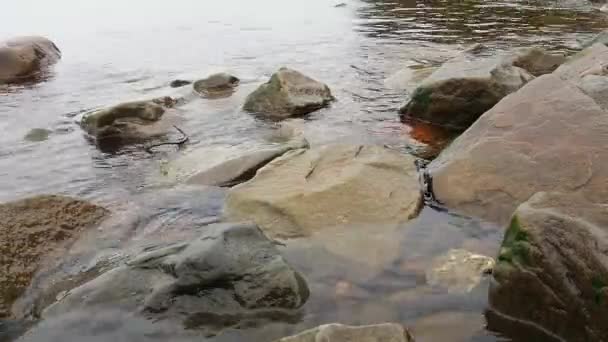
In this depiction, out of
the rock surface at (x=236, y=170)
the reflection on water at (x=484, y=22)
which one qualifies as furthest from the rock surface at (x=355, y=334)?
the reflection on water at (x=484, y=22)

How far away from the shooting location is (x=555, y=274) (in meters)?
3.68

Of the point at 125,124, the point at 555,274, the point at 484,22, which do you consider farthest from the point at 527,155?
the point at 484,22

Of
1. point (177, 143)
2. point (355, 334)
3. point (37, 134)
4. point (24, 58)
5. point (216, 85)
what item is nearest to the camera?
point (355, 334)

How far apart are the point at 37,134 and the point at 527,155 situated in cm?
766

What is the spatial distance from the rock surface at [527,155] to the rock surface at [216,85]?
6.55m

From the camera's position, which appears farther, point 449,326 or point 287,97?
point 287,97

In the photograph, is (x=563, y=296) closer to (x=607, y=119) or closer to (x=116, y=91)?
(x=607, y=119)

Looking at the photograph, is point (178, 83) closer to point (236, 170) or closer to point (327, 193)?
point (236, 170)

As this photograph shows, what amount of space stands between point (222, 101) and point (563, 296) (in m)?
8.35

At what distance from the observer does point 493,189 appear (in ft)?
18.1

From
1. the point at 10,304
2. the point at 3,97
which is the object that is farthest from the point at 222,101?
the point at 10,304

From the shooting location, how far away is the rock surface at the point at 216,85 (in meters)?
11.8

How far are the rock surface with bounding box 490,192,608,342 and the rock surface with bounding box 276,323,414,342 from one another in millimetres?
900

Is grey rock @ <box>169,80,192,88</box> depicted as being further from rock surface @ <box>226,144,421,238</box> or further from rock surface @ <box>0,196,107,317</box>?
rock surface @ <box>0,196,107,317</box>
